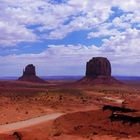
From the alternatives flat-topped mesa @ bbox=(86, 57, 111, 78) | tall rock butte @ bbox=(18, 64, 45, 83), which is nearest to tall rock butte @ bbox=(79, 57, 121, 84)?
flat-topped mesa @ bbox=(86, 57, 111, 78)

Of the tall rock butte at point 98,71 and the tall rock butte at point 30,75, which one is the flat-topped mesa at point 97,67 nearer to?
the tall rock butte at point 98,71

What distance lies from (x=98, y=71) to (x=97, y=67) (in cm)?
146

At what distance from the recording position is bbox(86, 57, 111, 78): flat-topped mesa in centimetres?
12475

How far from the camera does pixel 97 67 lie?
408ft

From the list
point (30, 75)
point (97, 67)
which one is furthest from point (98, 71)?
point (30, 75)

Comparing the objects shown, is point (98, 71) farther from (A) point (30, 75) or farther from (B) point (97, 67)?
(A) point (30, 75)

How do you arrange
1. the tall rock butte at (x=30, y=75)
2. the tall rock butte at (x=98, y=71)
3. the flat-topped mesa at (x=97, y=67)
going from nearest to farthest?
the tall rock butte at (x=98, y=71) < the flat-topped mesa at (x=97, y=67) < the tall rock butte at (x=30, y=75)

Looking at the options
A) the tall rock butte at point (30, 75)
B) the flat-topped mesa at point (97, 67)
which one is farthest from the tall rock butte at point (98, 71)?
the tall rock butte at point (30, 75)

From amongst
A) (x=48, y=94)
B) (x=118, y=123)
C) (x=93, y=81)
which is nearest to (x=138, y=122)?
(x=118, y=123)

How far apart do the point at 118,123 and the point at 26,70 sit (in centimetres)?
11642

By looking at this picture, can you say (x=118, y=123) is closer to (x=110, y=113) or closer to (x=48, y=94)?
(x=110, y=113)

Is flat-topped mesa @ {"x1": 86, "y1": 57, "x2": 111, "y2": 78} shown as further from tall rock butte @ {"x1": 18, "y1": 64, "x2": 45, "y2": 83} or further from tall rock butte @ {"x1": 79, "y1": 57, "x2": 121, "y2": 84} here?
tall rock butte @ {"x1": 18, "y1": 64, "x2": 45, "y2": 83}

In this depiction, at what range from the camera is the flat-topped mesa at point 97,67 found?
12475 centimetres

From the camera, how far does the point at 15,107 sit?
53.3 m
